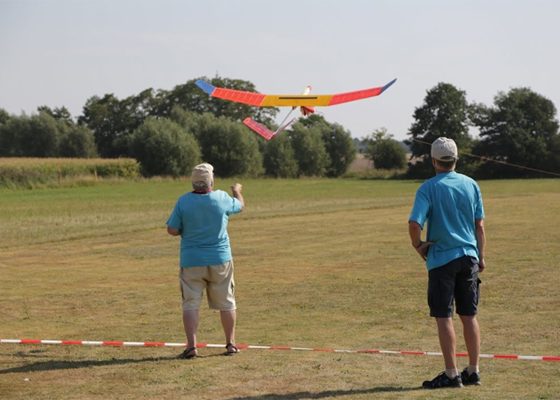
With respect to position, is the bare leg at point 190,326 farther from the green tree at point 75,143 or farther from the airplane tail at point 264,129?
the green tree at point 75,143

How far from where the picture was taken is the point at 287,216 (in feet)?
105

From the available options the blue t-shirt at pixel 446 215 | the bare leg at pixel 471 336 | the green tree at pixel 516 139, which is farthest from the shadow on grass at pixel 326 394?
the green tree at pixel 516 139

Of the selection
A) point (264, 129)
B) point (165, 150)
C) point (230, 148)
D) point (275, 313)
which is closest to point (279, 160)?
point (230, 148)

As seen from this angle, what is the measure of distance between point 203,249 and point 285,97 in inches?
231

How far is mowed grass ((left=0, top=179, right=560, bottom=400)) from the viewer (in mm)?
7836

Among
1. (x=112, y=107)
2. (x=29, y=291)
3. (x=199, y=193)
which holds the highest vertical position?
(x=112, y=107)

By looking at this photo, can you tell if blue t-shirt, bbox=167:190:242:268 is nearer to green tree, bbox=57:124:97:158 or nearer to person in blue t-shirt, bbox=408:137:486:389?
person in blue t-shirt, bbox=408:137:486:389

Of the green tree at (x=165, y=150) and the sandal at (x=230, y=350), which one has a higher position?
the green tree at (x=165, y=150)

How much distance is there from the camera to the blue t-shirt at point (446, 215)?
756cm

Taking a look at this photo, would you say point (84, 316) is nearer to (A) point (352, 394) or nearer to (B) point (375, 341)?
(B) point (375, 341)

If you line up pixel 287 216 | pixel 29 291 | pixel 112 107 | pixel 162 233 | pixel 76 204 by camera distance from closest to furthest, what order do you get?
pixel 29 291, pixel 162 233, pixel 287 216, pixel 76 204, pixel 112 107

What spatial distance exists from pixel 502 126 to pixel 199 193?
237 ft

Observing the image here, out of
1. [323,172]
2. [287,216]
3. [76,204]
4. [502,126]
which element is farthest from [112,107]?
[287,216]

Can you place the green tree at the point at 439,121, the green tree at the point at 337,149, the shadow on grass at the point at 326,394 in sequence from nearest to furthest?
1. the shadow on grass at the point at 326,394
2. the green tree at the point at 439,121
3. the green tree at the point at 337,149
